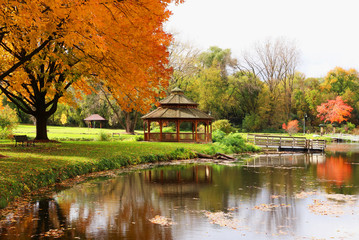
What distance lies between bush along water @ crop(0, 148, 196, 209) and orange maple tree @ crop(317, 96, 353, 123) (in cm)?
4694

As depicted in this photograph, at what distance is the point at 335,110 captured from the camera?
63.0 meters

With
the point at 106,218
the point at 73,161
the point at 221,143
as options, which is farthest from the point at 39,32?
the point at 221,143

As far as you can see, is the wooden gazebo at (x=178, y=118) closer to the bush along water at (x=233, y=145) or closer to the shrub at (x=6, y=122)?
the bush along water at (x=233, y=145)

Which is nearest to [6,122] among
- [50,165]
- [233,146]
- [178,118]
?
[178,118]

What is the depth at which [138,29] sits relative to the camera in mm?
18766

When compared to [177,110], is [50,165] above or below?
below

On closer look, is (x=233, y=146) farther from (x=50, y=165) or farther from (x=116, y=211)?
(x=116, y=211)

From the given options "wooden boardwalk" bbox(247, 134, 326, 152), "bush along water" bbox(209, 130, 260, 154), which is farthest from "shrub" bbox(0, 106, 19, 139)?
"wooden boardwalk" bbox(247, 134, 326, 152)

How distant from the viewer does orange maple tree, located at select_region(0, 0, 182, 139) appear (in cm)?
1470

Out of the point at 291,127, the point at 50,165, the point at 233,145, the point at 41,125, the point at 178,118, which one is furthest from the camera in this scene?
the point at 291,127

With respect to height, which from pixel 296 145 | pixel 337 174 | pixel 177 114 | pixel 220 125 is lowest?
pixel 337 174

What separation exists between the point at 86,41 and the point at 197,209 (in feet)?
31.4

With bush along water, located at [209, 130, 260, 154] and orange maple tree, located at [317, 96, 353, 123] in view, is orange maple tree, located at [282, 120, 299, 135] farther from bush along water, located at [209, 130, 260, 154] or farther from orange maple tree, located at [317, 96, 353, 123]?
bush along water, located at [209, 130, 260, 154]

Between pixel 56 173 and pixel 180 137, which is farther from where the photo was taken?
pixel 180 137
